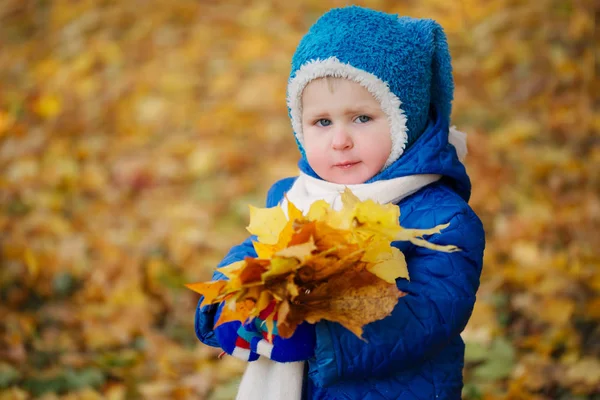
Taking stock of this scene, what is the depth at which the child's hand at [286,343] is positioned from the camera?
1608mm

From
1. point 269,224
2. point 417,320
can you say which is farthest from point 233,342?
point 417,320

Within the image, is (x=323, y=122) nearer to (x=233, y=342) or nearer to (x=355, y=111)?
(x=355, y=111)

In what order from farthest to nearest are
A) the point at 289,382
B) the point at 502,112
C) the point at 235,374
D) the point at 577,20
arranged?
the point at 577,20, the point at 502,112, the point at 235,374, the point at 289,382

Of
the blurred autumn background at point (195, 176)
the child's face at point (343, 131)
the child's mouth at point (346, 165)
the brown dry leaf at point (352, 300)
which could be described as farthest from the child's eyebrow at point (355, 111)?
the blurred autumn background at point (195, 176)

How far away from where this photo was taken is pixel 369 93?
6.15 feet

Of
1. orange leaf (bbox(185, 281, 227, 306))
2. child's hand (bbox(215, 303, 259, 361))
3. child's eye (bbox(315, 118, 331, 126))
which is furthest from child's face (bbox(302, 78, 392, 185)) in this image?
orange leaf (bbox(185, 281, 227, 306))

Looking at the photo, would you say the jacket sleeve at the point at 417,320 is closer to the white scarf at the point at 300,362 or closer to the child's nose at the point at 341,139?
the white scarf at the point at 300,362

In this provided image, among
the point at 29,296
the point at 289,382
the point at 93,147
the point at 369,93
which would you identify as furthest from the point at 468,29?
the point at 289,382

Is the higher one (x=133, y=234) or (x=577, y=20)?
(x=577, y=20)

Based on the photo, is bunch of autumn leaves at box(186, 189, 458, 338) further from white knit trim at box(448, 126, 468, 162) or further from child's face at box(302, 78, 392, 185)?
white knit trim at box(448, 126, 468, 162)

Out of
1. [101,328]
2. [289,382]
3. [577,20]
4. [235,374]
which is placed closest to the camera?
[289,382]

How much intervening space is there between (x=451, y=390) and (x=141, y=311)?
2403 mm

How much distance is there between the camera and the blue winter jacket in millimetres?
1614

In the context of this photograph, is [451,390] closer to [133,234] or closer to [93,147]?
[133,234]
